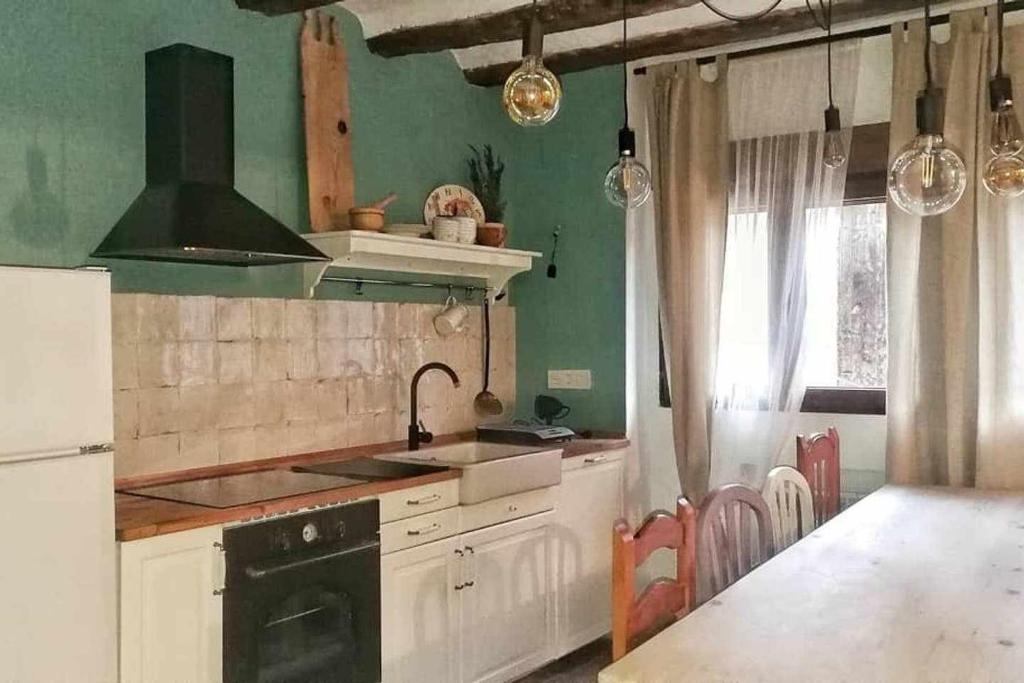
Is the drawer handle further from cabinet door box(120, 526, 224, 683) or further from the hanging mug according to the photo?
the hanging mug

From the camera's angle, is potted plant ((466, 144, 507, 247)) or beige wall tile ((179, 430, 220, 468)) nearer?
beige wall tile ((179, 430, 220, 468))

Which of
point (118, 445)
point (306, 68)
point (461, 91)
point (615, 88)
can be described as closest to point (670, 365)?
point (615, 88)

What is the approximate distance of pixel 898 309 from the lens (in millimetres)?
3441

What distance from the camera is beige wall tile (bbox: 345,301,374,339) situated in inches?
147

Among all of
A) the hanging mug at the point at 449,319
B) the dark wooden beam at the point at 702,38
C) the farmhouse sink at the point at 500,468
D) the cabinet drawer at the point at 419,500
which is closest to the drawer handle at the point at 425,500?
the cabinet drawer at the point at 419,500

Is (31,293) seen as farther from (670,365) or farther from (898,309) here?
(898,309)

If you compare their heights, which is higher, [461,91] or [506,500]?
[461,91]

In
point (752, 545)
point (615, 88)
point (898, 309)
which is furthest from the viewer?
point (615, 88)

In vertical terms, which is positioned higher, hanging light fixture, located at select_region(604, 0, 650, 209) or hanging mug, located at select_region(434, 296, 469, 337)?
hanging light fixture, located at select_region(604, 0, 650, 209)

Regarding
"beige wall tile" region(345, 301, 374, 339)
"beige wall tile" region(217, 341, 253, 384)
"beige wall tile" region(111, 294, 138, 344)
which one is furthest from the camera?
"beige wall tile" region(345, 301, 374, 339)

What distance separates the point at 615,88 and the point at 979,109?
5.16 feet

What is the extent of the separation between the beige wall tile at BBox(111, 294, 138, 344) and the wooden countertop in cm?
45

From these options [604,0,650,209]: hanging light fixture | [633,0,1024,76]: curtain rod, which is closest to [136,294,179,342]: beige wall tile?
[604,0,650,209]: hanging light fixture

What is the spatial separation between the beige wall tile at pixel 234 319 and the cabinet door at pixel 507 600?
1.07 meters
